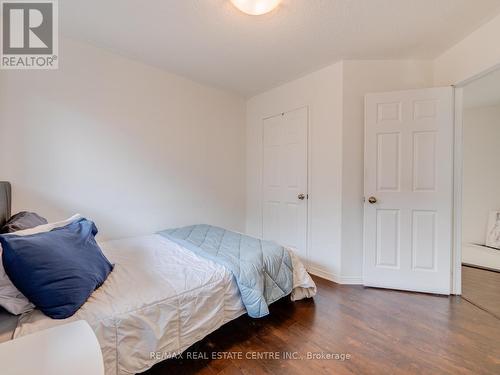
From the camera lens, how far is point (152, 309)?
3.83 ft

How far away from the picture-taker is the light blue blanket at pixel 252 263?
4.90ft

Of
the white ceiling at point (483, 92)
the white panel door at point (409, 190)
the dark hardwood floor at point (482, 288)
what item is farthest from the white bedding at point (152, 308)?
the white ceiling at point (483, 92)

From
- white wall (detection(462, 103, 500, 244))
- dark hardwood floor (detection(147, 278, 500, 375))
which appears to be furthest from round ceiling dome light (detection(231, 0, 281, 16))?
white wall (detection(462, 103, 500, 244))

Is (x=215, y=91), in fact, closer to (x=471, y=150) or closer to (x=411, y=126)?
(x=411, y=126)

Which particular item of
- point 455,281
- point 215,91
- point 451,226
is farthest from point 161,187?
point 455,281

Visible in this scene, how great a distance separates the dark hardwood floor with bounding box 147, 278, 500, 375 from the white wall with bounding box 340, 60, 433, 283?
1.56ft

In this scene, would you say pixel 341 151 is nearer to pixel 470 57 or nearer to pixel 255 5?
pixel 470 57

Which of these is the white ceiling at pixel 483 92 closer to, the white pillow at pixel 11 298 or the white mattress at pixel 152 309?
the white mattress at pixel 152 309

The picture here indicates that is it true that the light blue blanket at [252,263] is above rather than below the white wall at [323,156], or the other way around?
below

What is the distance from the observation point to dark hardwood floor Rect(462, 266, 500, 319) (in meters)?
1.98

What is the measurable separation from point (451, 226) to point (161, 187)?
118 inches

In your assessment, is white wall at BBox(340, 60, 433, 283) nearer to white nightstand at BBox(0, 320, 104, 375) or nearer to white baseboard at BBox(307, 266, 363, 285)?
white baseboard at BBox(307, 266, 363, 285)

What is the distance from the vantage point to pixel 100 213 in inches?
88.2

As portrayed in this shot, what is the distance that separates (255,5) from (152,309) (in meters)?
1.99
